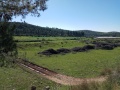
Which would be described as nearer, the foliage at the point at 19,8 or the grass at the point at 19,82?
the foliage at the point at 19,8

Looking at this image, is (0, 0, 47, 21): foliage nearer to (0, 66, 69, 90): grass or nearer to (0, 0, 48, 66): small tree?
(0, 0, 48, 66): small tree

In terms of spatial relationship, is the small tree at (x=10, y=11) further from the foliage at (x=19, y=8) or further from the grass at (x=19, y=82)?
the grass at (x=19, y=82)

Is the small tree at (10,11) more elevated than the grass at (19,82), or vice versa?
the small tree at (10,11)

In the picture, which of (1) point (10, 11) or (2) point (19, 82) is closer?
(1) point (10, 11)

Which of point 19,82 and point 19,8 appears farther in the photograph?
point 19,82

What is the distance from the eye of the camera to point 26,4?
37.1 ft

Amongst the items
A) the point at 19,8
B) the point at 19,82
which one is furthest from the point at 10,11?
the point at 19,82

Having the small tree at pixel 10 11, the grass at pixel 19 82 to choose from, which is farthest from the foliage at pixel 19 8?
the grass at pixel 19 82

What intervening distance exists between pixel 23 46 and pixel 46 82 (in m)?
39.7

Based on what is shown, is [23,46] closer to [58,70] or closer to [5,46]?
[58,70]

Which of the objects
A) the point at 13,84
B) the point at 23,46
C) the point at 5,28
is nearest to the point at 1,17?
A: the point at 5,28

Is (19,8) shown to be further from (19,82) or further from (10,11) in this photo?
(19,82)

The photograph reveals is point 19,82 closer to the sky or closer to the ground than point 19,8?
closer to the ground

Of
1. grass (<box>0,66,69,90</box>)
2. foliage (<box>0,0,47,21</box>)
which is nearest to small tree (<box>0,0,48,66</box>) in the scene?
foliage (<box>0,0,47,21</box>)
